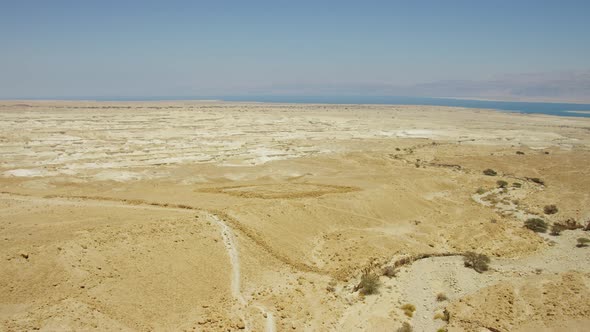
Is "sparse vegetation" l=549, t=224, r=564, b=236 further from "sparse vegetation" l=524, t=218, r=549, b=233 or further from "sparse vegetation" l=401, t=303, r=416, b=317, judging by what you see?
"sparse vegetation" l=401, t=303, r=416, b=317

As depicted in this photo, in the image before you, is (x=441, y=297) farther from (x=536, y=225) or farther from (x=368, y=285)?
(x=536, y=225)

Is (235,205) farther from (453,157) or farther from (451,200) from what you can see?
(453,157)

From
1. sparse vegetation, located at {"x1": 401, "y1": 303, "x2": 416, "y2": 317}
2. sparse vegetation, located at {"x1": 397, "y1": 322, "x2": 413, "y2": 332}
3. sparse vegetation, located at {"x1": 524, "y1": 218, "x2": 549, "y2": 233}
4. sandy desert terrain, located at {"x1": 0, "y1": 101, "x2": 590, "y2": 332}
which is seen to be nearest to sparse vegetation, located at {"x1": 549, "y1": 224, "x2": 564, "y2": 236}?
sparse vegetation, located at {"x1": 524, "y1": 218, "x2": 549, "y2": 233}

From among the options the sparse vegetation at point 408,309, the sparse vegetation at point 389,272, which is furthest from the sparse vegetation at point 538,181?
the sparse vegetation at point 408,309

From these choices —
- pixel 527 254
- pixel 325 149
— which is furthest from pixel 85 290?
pixel 325 149

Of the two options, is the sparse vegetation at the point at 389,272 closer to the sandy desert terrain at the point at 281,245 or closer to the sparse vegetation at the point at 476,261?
the sandy desert terrain at the point at 281,245
